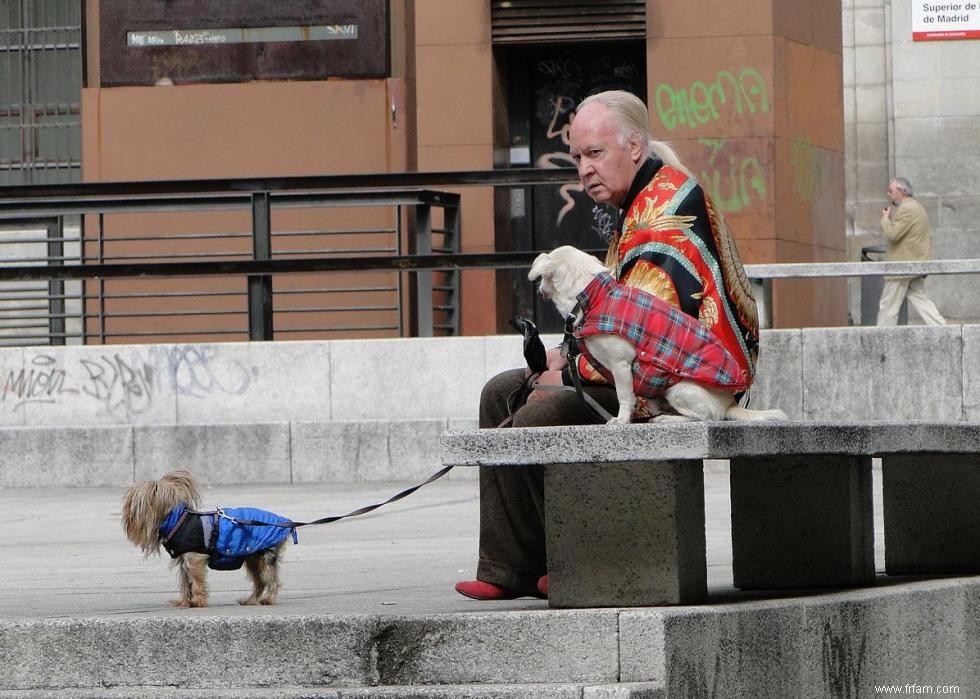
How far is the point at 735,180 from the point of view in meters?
14.4

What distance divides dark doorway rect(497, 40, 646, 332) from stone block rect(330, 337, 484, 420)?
9.06 feet

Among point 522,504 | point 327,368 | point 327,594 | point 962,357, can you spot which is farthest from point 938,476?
point 327,368

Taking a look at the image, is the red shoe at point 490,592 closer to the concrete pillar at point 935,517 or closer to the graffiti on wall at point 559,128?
the concrete pillar at point 935,517

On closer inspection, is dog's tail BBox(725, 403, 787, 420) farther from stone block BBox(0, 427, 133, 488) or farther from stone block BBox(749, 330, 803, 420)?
stone block BBox(0, 427, 133, 488)

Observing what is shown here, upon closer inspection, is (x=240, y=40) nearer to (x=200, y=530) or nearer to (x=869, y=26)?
(x=869, y=26)

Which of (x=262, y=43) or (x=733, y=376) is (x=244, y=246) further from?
(x=733, y=376)

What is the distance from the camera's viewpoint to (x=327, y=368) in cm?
1209

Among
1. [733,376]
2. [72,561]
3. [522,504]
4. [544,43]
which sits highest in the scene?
[544,43]

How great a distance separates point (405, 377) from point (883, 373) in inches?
121

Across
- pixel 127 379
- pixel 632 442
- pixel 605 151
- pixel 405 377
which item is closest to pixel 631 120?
pixel 605 151

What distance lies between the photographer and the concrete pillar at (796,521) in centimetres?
529

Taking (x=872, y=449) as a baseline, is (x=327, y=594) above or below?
below

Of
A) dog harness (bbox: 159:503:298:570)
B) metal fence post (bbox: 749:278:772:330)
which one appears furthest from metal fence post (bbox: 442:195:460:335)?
dog harness (bbox: 159:503:298:570)

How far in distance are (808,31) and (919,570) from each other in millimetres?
9806
